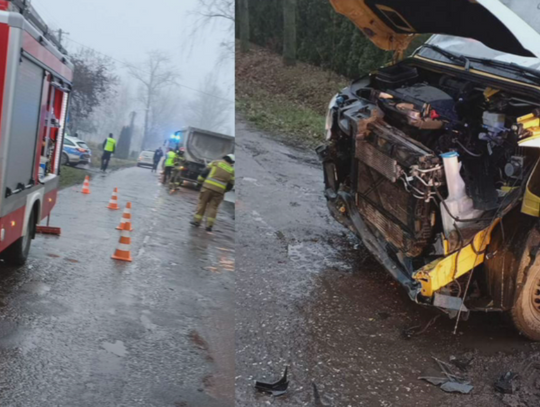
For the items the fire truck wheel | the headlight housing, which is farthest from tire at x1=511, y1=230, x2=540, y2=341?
the headlight housing

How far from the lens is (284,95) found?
42.3 feet

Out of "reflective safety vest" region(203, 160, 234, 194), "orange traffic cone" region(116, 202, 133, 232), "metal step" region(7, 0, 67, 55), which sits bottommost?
"orange traffic cone" region(116, 202, 133, 232)

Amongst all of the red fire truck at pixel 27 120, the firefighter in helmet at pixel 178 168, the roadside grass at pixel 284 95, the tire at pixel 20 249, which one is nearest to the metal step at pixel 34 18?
the red fire truck at pixel 27 120

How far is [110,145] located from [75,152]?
3.99 feet

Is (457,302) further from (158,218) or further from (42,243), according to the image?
(42,243)

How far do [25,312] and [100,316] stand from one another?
0.47 metres

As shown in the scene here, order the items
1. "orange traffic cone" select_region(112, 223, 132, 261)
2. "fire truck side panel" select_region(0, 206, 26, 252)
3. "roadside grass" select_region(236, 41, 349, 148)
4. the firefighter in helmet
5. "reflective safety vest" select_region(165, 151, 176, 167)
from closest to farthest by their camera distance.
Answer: "fire truck side panel" select_region(0, 206, 26, 252) → the firefighter in helmet → "reflective safety vest" select_region(165, 151, 176, 167) → "orange traffic cone" select_region(112, 223, 132, 261) → "roadside grass" select_region(236, 41, 349, 148)

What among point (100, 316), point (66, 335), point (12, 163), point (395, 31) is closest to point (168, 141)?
point (12, 163)

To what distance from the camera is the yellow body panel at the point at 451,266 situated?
391cm

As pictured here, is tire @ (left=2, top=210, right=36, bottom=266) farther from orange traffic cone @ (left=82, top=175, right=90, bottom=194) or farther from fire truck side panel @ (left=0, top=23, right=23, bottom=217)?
fire truck side panel @ (left=0, top=23, right=23, bottom=217)

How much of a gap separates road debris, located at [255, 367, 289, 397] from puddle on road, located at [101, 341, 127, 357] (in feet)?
2.52

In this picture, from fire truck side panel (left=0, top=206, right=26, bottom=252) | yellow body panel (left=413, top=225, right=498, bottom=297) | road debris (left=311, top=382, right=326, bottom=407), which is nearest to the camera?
road debris (left=311, top=382, right=326, bottom=407)

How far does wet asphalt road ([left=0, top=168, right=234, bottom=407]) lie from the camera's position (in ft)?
10.3

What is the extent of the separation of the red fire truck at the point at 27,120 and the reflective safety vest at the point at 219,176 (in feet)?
4.28
